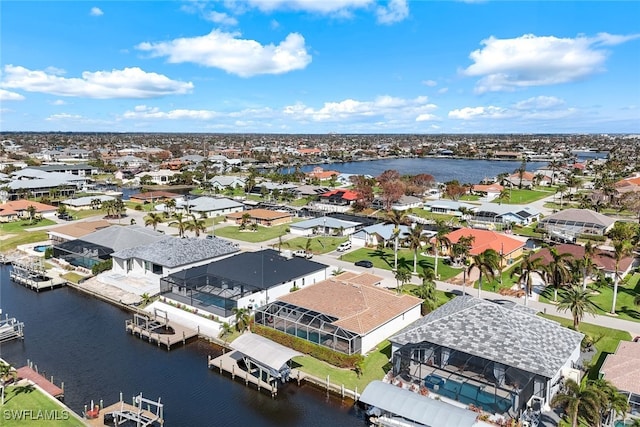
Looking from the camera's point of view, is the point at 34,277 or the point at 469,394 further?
the point at 34,277

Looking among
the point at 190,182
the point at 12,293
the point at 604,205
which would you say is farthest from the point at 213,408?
the point at 190,182

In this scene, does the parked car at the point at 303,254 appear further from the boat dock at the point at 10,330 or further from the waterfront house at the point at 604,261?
the boat dock at the point at 10,330

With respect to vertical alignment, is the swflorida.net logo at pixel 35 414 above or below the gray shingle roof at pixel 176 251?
below

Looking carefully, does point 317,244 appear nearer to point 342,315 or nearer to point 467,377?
point 342,315

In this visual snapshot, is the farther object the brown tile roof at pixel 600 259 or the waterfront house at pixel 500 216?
the waterfront house at pixel 500 216

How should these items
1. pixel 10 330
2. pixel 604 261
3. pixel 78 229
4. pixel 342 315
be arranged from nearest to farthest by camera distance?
pixel 342 315, pixel 10 330, pixel 604 261, pixel 78 229

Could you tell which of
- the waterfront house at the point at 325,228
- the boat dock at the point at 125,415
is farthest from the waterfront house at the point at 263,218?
the boat dock at the point at 125,415

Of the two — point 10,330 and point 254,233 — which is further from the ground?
point 254,233

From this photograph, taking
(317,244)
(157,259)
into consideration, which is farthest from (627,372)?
(317,244)
